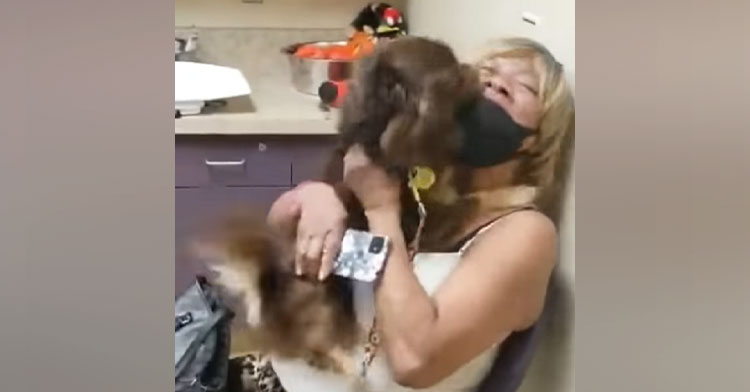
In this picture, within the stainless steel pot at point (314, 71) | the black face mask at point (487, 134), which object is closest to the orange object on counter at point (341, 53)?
the stainless steel pot at point (314, 71)

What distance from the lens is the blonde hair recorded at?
992 millimetres

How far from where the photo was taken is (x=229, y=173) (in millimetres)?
989

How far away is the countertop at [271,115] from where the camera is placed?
98cm

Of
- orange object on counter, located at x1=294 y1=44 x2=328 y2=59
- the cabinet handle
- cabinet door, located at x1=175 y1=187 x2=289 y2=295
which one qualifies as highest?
orange object on counter, located at x1=294 y1=44 x2=328 y2=59

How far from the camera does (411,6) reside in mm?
1075

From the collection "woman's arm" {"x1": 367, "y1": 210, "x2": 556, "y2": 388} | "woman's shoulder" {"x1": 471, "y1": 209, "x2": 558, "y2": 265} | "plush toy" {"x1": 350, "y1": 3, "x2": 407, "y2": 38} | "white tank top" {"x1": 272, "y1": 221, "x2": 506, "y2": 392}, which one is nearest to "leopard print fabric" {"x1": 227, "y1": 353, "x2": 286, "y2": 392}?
"white tank top" {"x1": 272, "y1": 221, "x2": 506, "y2": 392}

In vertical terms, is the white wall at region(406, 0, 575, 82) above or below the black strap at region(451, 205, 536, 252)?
above

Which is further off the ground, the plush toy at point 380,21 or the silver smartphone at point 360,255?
the plush toy at point 380,21

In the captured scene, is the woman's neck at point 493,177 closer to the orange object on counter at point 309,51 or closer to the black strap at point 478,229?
the black strap at point 478,229

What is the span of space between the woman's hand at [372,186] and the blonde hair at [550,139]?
121 mm

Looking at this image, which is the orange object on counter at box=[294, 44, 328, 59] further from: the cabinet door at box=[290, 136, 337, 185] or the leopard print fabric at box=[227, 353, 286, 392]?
the leopard print fabric at box=[227, 353, 286, 392]

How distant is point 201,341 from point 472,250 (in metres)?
0.26

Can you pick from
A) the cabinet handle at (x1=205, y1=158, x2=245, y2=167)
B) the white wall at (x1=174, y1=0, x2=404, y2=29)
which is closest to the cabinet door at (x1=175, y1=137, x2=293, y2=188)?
the cabinet handle at (x1=205, y1=158, x2=245, y2=167)
